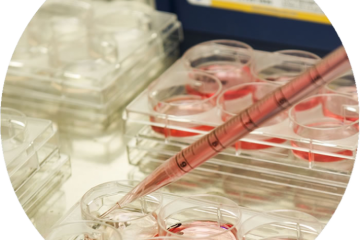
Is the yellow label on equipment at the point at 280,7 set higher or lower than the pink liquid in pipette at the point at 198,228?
higher

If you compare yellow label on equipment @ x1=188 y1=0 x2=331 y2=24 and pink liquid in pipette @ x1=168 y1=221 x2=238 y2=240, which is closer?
pink liquid in pipette @ x1=168 y1=221 x2=238 y2=240

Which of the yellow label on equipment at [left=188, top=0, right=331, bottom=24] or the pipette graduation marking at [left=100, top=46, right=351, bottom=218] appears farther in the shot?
the yellow label on equipment at [left=188, top=0, right=331, bottom=24]

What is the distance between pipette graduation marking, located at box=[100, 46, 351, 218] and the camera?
1.14 m

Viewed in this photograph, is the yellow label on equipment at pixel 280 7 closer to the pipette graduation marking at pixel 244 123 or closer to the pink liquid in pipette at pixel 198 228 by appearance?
the pipette graduation marking at pixel 244 123

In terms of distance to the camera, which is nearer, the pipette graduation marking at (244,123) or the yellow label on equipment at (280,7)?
the pipette graduation marking at (244,123)

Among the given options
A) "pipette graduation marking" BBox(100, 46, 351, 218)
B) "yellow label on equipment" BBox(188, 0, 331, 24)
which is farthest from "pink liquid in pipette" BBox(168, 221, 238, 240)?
"yellow label on equipment" BBox(188, 0, 331, 24)

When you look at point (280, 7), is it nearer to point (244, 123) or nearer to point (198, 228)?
point (244, 123)

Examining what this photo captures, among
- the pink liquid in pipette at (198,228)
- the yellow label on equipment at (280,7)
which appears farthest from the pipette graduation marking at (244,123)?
the yellow label on equipment at (280,7)

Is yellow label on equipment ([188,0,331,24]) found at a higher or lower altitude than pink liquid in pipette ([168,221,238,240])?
higher

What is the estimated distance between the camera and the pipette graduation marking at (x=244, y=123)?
3.73 feet

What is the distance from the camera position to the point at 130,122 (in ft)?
4.87

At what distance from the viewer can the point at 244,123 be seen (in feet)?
3.99

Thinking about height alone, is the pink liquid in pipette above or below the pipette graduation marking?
below

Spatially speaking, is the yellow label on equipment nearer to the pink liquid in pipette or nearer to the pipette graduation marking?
the pipette graduation marking
